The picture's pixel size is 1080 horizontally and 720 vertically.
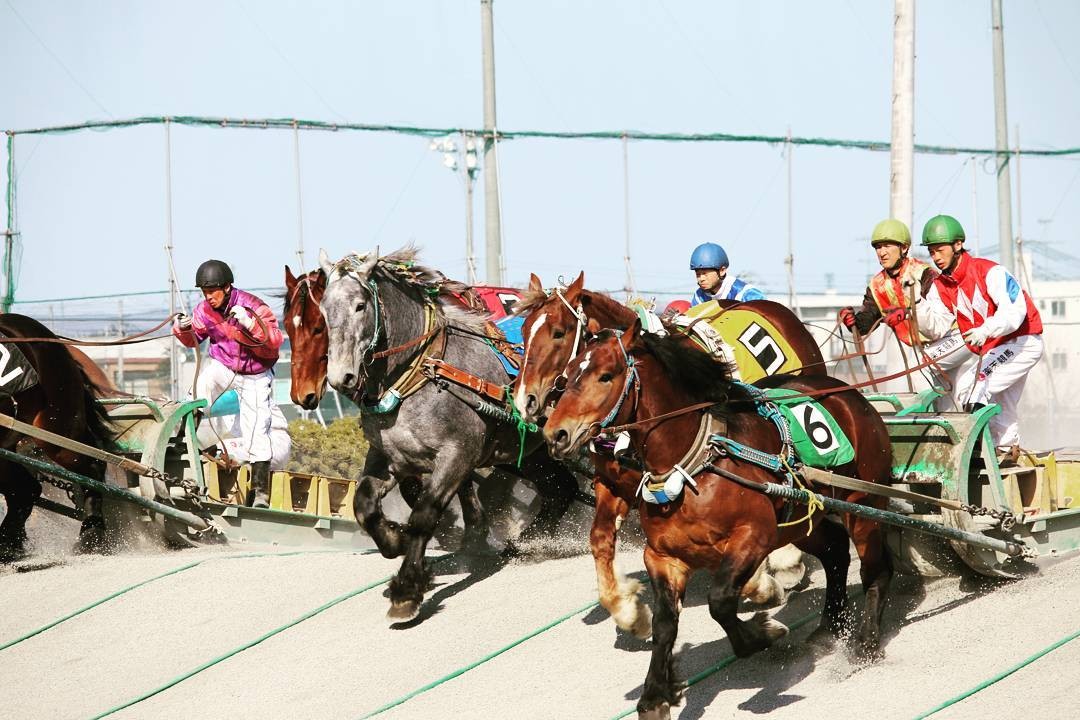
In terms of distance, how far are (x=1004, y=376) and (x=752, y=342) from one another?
5.05 feet

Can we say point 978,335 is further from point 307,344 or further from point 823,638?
point 307,344

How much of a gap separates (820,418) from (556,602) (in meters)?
2.22

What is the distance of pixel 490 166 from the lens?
46.4ft

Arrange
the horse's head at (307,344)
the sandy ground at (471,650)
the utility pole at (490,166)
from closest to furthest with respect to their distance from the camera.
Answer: the sandy ground at (471,650) < the horse's head at (307,344) < the utility pole at (490,166)

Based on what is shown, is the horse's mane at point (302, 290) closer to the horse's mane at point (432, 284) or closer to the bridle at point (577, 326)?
the horse's mane at point (432, 284)

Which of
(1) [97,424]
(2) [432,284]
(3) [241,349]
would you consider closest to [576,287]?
(2) [432,284]

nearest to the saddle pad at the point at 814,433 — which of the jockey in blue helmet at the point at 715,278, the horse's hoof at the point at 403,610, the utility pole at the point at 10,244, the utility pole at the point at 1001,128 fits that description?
the jockey in blue helmet at the point at 715,278

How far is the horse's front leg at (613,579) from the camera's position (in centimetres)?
743

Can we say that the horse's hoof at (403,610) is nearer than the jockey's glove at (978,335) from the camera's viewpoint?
No

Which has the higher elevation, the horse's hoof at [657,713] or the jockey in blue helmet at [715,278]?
the jockey in blue helmet at [715,278]

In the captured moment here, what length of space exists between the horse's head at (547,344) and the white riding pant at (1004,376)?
9.63 feet

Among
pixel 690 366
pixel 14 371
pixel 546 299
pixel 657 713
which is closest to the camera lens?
pixel 657 713

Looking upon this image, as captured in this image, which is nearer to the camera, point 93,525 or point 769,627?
point 769,627

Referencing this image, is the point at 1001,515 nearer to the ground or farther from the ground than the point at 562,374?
nearer to the ground
